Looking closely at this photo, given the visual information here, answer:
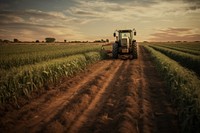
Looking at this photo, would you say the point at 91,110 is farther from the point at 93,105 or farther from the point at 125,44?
the point at 125,44

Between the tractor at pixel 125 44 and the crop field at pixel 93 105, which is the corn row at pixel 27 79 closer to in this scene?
the crop field at pixel 93 105

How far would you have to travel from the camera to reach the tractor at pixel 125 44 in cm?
1952

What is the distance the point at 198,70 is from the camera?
1311cm

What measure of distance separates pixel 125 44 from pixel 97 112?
47.0ft

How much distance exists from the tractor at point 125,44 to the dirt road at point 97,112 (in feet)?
37.1

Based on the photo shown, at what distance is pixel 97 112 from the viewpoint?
588 cm

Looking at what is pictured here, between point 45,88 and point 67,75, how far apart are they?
2.50m

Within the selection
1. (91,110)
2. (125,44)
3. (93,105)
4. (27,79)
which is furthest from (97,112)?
(125,44)

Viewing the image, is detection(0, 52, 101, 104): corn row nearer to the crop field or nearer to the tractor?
the crop field

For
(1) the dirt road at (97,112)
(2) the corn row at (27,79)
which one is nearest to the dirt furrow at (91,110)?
(1) the dirt road at (97,112)

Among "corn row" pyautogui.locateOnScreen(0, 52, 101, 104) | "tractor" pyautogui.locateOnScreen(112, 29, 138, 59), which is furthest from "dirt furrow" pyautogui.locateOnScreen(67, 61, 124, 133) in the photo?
"tractor" pyautogui.locateOnScreen(112, 29, 138, 59)

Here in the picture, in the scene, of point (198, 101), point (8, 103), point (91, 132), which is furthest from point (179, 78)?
point (8, 103)

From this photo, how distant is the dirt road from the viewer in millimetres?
4879

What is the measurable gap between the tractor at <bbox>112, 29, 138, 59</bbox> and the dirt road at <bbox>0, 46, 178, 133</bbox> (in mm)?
11299
